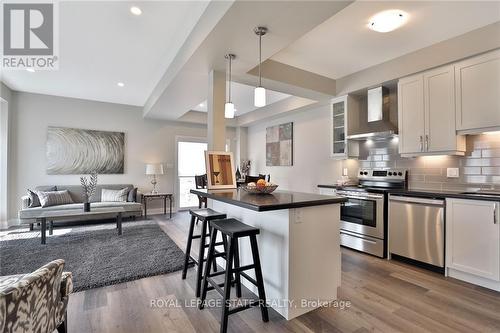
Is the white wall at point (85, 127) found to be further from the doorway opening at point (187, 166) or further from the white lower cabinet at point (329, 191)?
the white lower cabinet at point (329, 191)

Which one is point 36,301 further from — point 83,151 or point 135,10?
point 83,151

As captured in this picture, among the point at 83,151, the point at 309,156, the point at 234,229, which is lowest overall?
the point at 234,229

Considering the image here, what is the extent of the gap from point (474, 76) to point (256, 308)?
3.27 metres

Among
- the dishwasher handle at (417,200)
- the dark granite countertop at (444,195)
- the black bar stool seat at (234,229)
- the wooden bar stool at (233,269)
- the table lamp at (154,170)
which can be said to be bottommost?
the wooden bar stool at (233,269)

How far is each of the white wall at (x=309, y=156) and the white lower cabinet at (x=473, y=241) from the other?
2.05m

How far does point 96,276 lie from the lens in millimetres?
2635

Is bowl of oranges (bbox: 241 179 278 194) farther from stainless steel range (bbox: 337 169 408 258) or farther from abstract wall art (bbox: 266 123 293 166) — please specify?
abstract wall art (bbox: 266 123 293 166)

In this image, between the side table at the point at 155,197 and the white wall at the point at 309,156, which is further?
the side table at the point at 155,197

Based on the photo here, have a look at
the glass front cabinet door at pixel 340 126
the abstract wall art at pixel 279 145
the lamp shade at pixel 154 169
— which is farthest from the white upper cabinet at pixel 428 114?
the lamp shade at pixel 154 169

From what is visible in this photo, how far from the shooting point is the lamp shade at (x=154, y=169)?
19.6 ft

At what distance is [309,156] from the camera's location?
527cm

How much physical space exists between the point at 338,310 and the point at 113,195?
16.8ft

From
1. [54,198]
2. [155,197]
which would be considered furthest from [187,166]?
[54,198]

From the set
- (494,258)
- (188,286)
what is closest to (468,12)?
(494,258)
